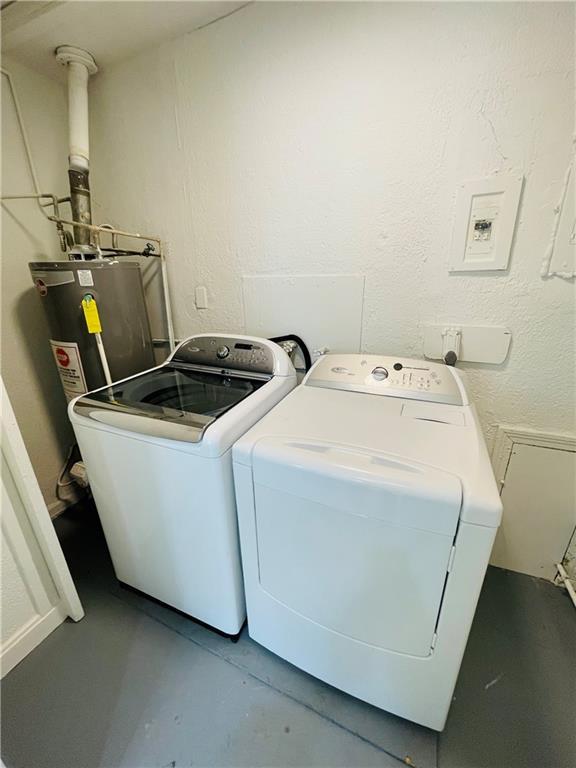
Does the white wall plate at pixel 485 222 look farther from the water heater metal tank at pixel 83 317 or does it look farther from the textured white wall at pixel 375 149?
the water heater metal tank at pixel 83 317

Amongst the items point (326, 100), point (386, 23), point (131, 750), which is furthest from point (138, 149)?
point (131, 750)

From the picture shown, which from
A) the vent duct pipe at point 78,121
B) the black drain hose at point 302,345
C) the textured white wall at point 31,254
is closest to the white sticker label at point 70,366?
the textured white wall at point 31,254

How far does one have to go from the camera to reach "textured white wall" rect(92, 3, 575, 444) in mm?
1032

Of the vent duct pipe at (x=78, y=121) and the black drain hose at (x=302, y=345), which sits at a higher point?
the vent duct pipe at (x=78, y=121)

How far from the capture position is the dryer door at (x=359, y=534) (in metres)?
0.69

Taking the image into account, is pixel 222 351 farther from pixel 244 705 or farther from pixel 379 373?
pixel 244 705

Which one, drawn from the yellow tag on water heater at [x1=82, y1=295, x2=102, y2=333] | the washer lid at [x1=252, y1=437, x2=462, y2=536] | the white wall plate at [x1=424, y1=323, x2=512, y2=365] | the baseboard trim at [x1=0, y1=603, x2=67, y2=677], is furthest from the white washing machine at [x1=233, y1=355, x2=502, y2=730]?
the yellow tag on water heater at [x1=82, y1=295, x2=102, y2=333]

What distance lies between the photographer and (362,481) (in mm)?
714

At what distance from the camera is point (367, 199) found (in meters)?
1.27

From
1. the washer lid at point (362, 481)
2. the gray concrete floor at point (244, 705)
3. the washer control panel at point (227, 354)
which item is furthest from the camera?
the washer control panel at point (227, 354)

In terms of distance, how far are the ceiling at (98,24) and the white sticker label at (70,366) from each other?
1.26 metres

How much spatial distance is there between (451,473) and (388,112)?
50.7 inches

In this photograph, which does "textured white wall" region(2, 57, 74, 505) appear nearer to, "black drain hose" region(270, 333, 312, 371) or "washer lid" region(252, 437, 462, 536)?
"black drain hose" region(270, 333, 312, 371)

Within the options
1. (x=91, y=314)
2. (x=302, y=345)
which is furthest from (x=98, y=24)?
(x=302, y=345)
